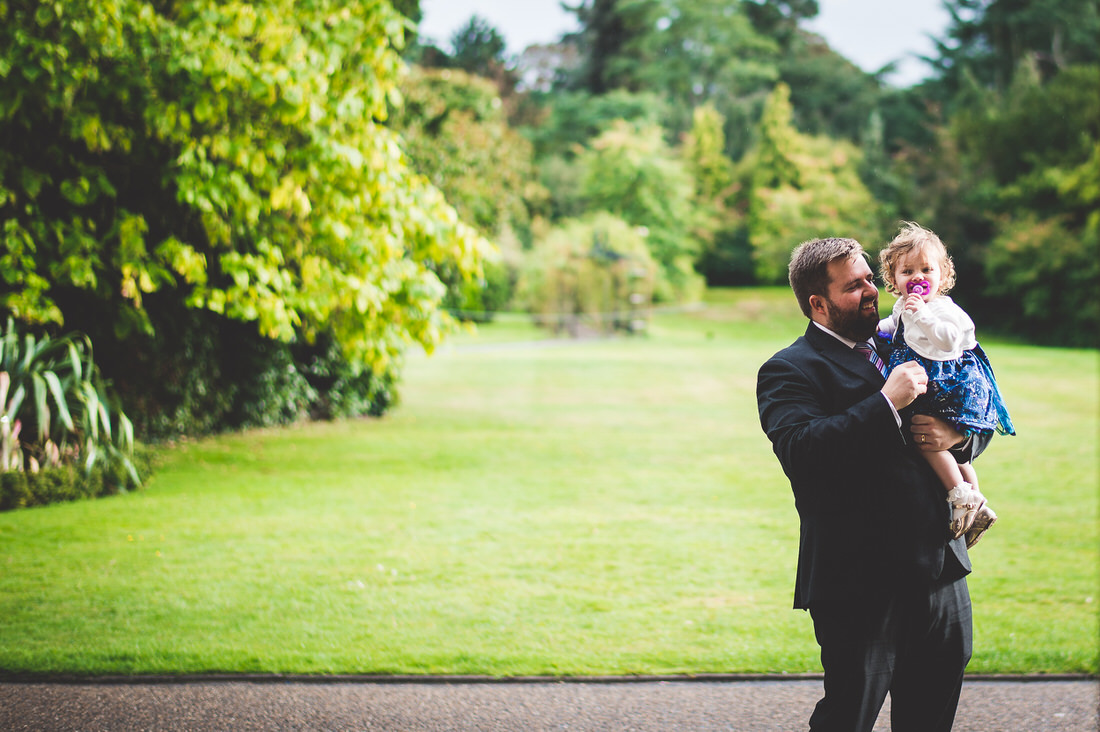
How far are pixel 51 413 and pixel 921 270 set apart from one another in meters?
6.83

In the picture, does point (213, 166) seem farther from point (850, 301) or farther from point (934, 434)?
point (934, 434)

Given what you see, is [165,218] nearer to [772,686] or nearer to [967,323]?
[772,686]

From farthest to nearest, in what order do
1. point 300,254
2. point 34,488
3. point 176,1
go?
point 300,254 < point 176,1 < point 34,488

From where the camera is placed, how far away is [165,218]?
8.01 metres

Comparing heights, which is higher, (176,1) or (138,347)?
(176,1)

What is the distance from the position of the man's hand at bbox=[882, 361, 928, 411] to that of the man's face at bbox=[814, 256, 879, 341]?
7.8 inches

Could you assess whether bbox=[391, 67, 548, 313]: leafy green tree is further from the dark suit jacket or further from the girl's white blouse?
the girl's white blouse

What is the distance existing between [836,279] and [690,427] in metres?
9.29

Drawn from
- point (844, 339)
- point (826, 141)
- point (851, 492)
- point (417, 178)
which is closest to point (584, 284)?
point (826, 141)

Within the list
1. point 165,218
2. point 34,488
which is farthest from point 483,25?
point 34,488

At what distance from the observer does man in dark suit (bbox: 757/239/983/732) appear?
2.15m

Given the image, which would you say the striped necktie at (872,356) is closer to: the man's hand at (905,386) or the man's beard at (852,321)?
the man's beard at (852,321)

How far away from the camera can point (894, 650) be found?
2213 mm

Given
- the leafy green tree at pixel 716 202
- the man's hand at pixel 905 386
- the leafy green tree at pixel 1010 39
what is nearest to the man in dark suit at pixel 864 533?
the man's hand at pixel 905 386
